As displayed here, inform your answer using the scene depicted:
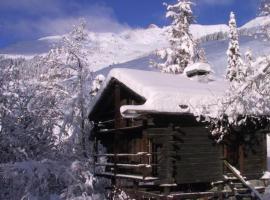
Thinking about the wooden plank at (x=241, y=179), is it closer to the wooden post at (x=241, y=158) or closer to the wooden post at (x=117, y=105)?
the wooden post at (x=241, y=158)

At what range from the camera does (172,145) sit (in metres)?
18.7

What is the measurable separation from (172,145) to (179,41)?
61.2ft

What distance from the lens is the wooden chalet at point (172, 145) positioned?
1839 centimetres

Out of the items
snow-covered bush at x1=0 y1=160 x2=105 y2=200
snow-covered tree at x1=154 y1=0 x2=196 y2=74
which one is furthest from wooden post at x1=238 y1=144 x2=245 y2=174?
snow-covered tree at x1=154 y1=0 x2=196 y2=74

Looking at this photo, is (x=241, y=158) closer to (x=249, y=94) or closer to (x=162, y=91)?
(x=162, y=91)

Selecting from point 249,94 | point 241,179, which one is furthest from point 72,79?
point 249,94

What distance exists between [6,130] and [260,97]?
49.8 ft

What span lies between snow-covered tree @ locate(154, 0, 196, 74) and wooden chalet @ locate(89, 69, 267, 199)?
1263 cm

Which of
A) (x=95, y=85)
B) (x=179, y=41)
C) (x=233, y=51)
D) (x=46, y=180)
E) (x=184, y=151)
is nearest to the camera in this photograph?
(x=184, y=151)

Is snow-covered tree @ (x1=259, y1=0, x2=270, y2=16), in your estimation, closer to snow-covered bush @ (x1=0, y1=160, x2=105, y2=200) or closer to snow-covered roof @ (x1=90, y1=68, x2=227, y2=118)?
snow-covered roof @ (x1=90, y1=68, x2=227, y2=118)

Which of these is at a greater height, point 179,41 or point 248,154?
point 179,41

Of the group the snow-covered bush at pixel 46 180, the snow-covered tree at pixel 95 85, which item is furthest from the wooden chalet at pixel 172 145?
the snow-covered tree at pixel 95 85

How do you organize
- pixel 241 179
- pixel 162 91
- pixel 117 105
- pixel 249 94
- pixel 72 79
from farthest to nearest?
1. pixel 72 79
2. pixel 117 105
3. pixel 241 179
4. pixel 162 91
5. pixel 249 94

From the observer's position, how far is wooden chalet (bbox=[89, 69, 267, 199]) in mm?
18391
